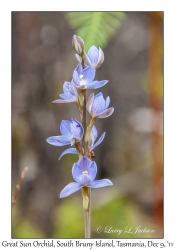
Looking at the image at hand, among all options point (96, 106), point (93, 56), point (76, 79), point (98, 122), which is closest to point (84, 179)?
point (96, 106)

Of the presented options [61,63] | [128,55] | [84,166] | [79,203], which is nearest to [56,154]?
[79,203]

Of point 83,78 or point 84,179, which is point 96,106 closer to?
point 83,78

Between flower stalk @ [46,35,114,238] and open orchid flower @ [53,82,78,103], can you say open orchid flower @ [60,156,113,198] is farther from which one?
open orchid flower @ [53,82,78,103]

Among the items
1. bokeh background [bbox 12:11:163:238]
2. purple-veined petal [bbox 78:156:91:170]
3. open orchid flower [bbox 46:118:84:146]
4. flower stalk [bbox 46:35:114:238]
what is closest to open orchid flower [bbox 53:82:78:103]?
flower stalk [bbox 46:35:114:238]

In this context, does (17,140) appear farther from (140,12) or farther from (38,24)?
(140,12)

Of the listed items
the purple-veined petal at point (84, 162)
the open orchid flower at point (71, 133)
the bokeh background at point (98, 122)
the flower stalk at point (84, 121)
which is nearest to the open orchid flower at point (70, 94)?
the flower stalk at point (84, 121)
